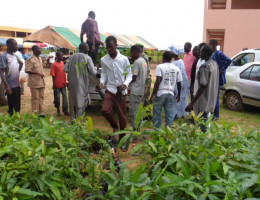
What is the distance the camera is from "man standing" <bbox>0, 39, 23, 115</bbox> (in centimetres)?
561

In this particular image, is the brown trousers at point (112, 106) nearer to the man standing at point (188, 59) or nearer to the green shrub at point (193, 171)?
the green shrub at point (193, 171)

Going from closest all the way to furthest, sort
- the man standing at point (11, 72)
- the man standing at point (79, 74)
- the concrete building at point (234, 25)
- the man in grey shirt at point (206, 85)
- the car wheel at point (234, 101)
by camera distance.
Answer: the man in grey shirt at point (206, 85), the man standing at point (79, 74), the man standing at point (11, 72), the car wheel at point (234, 101), the concrete building at point (234, 25)

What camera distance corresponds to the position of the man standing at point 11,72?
5.61m

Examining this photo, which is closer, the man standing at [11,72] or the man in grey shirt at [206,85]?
the man in grey shirt at [206,85]

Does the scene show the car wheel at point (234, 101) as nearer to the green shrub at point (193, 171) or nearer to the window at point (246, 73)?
the window at point (246, 73)

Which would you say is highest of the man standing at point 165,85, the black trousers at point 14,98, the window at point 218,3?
the window at point 218,3

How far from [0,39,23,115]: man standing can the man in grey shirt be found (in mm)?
3784

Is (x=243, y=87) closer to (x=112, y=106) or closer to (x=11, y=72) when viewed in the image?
(x=112, y=106)

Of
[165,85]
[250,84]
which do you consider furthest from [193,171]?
[250,84]

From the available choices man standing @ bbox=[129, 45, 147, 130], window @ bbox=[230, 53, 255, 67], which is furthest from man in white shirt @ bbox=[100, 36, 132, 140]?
window @ bbox=[230, 53, 255, 67]

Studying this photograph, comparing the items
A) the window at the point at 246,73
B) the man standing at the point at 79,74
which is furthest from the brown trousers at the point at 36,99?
the window at the point at 246,73

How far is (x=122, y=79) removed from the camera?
4.57m

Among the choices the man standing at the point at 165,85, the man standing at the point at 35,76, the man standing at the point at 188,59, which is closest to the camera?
the man standing at the point at 165,85

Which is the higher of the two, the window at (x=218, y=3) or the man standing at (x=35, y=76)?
the window at (x=218, y=3)
